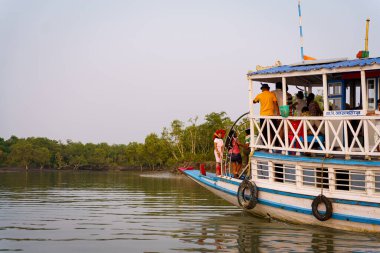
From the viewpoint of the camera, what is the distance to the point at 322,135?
1255 centimetres

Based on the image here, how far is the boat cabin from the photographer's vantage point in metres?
11.3

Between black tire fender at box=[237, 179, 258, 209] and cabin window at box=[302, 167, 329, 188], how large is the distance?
1.41 metres

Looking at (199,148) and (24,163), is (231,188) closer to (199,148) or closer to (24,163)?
(199,148)

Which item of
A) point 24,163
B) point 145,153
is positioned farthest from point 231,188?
point 24,163

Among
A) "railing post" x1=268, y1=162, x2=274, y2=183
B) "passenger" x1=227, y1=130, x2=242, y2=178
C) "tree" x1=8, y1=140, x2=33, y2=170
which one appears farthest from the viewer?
"tree" x1=8, y1=140, x2=33, y2=170

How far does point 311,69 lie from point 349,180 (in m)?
2.76

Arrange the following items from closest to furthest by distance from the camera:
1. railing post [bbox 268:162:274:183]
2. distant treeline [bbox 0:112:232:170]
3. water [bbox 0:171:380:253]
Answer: water [bbox 0:171:380:253], railing post [bbox 268:162:274:183], distant treeline [bbox 0:112:232:170]

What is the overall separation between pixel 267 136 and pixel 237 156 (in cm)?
180

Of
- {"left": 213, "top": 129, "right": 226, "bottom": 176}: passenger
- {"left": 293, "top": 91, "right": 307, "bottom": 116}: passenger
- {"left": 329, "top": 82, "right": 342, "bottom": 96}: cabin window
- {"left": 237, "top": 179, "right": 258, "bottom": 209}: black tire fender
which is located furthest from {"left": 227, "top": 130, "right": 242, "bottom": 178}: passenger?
{"left": 329, "top": 82, "right": 342, "bottom": 96}: cabin window

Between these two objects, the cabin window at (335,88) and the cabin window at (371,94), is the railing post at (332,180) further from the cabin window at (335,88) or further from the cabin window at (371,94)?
the cabin window at (335,88)

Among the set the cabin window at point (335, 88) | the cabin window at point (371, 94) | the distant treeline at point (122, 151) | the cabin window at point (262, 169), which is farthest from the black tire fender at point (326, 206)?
the distant treeline at point (122, 151)

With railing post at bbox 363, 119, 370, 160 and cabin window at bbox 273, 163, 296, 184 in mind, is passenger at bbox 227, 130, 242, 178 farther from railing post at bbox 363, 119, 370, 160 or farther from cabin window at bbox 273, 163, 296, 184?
railing post at bbox 363, 119, 370, 160

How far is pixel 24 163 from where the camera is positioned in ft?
268

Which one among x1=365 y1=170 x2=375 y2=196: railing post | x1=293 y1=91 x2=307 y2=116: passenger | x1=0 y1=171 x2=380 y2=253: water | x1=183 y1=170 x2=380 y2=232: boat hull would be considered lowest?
x1=0 y1=171 x2=380 y2=253: water
